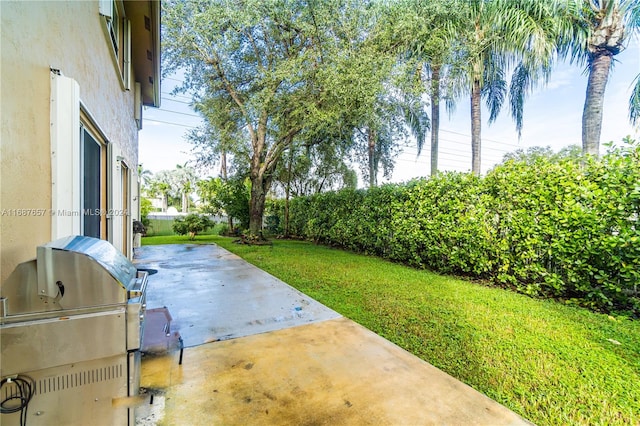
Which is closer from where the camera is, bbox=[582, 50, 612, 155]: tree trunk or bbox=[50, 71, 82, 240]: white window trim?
bbox=[50, 71, 82, 240]: white window trim

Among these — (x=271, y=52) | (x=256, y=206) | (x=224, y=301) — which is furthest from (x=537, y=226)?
(x=256, y=206)

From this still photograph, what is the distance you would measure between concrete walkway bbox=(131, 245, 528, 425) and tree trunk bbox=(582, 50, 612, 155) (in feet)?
29.9

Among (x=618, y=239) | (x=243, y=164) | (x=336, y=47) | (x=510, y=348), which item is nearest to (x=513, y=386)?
(x=510, y=348)

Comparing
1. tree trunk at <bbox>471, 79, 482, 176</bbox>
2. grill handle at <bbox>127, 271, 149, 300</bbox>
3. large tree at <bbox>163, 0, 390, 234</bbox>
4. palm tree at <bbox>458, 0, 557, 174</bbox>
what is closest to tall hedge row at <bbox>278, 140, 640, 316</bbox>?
palm tree at <bbox>458, 0, 557, 174</bbox>

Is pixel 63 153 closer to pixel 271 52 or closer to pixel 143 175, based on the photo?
pixel 271 52

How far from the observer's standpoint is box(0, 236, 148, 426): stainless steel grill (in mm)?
1138

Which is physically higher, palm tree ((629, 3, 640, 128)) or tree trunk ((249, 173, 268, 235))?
palm tree ((629, 3, 640, 128))

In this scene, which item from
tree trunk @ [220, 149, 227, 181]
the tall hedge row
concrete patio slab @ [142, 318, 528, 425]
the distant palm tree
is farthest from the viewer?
tree trunk @ [220, 149, 227, 181]

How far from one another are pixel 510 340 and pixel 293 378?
2.60 meters

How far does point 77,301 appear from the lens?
1254 millimetres

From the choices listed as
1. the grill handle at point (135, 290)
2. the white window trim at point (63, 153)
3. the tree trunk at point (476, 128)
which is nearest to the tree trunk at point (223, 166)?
the tree trunk at point (476, 128)

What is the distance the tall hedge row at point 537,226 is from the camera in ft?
13.4

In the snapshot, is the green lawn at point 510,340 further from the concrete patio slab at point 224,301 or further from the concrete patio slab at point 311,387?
the concrete patio slab at point 224,301

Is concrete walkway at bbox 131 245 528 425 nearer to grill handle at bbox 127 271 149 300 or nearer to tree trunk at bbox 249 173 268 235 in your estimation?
grill handle at bbox 127 271 149 300
